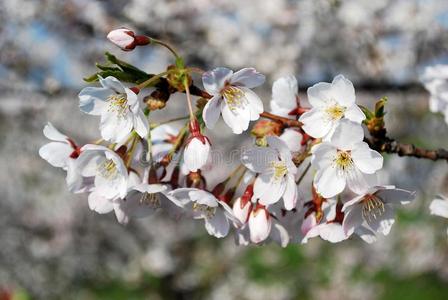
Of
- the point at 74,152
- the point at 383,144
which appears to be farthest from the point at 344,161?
the point at 74,152

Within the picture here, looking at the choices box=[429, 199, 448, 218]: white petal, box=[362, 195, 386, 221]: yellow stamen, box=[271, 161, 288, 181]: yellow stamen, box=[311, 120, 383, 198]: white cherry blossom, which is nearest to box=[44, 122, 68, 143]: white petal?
box=[271, 161, 288, 181]: yellow stamen

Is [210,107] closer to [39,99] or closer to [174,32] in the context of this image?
[174,32]

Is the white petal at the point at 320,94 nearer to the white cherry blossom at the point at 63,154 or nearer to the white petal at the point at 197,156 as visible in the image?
the white petal at the point at 197,156

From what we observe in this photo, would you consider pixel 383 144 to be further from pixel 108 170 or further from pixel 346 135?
pixel 108 170

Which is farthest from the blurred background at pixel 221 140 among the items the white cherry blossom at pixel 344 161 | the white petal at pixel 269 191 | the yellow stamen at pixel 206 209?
the white cherry blossom at pixel 344 161

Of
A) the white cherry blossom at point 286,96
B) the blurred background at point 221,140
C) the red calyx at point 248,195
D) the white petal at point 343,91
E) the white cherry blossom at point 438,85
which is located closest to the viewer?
the white petal at point 343,91

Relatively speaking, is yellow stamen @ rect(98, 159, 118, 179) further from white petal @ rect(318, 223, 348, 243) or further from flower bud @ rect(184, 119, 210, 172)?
white petal @ rect(318, 223, 348, 243)
